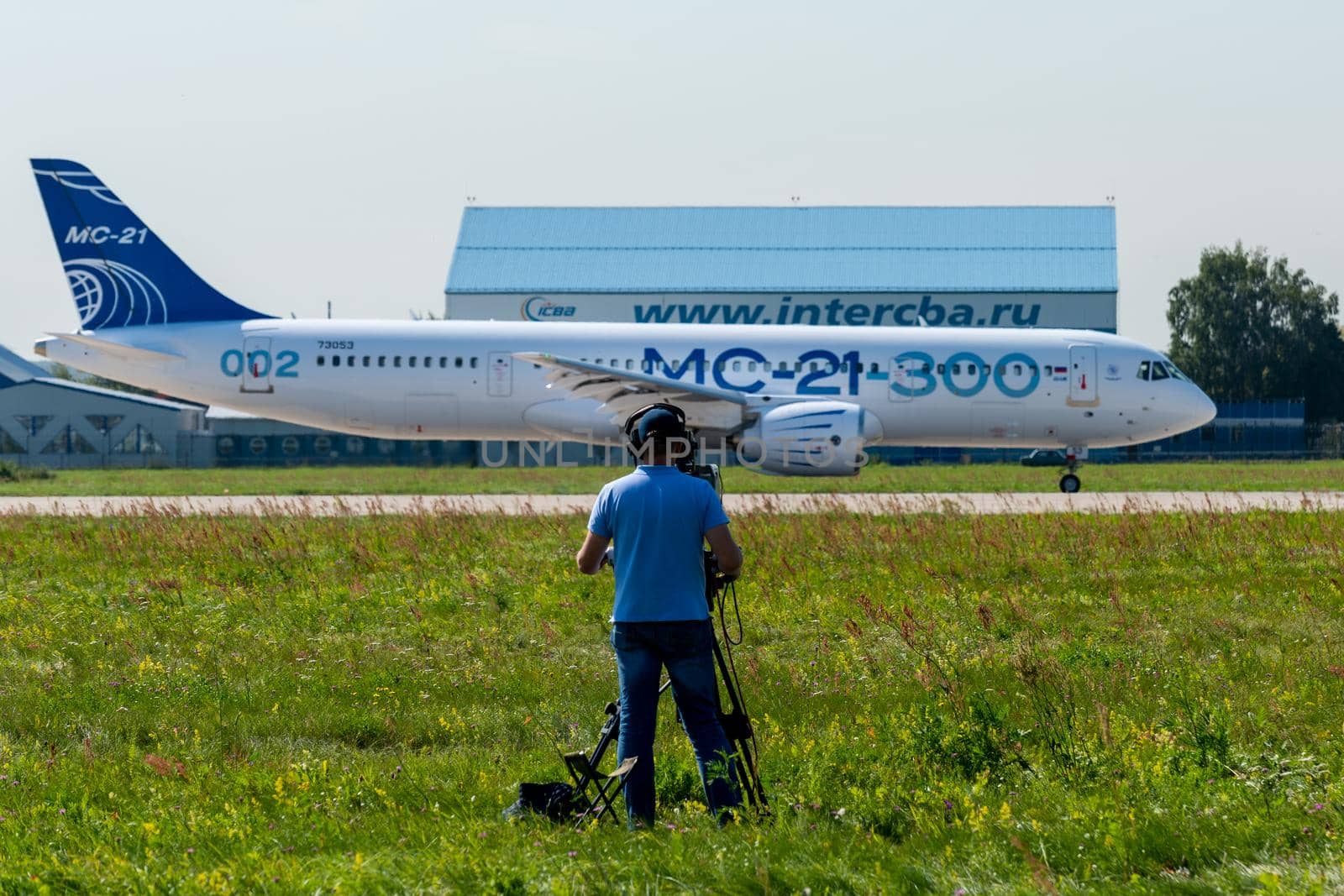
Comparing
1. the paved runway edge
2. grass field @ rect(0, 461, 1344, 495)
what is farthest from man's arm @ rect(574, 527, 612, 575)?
grass field @ rect(0, 461, 1344, 495)

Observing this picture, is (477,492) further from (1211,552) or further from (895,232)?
(895,232)

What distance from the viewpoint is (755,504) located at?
74.9ft

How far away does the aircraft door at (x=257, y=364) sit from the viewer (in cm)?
2991

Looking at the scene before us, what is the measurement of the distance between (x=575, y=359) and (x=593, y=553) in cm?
2327

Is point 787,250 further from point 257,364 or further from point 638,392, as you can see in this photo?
point 257,364

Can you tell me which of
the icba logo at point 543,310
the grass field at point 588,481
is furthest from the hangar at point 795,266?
the grass field at point 588,481

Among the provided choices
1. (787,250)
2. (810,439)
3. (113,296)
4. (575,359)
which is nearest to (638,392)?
(575,359)

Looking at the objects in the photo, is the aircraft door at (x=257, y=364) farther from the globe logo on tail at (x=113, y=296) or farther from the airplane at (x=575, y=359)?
the globe logo on tail at (x=113, y=296)

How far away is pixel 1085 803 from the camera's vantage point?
576cm

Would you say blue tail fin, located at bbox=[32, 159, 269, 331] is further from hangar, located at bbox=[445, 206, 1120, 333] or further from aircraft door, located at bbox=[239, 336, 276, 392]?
hangar, located at bbox=[445, 206, 1120, 333]

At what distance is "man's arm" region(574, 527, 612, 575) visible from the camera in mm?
5965

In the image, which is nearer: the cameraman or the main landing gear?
the cameraman

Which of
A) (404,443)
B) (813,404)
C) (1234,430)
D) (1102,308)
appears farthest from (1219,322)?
(813,404)

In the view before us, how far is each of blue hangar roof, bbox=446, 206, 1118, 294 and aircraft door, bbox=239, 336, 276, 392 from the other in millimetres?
27002
